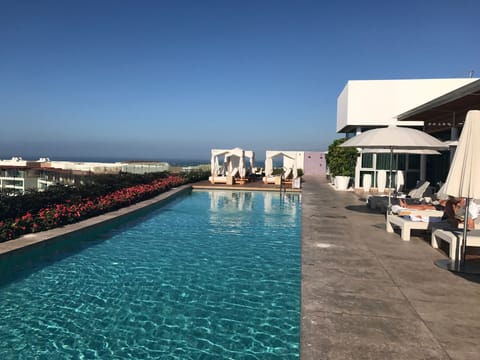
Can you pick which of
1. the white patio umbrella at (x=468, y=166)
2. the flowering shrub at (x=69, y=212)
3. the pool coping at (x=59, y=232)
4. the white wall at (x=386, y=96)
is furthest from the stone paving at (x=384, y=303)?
the white wall at (x=386, y=96)

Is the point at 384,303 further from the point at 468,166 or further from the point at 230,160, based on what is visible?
the point at 230,160

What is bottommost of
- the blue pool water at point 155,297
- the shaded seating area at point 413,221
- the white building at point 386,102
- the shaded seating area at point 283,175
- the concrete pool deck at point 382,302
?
the blue pool water at point 155,297

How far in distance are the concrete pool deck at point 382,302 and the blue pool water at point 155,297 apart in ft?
2.21

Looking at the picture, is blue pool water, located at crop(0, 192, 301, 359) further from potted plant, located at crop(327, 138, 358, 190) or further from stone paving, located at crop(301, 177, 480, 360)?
potted plant, located at crop(327, 138, 358, 190)

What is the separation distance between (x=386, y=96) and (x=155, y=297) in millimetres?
15306

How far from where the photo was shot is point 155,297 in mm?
5113

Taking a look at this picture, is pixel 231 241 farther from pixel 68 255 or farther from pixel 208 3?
pixel 208 3

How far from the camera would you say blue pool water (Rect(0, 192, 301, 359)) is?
152 inches

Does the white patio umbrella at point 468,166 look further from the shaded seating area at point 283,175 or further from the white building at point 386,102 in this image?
the shaded seating area at point 283,175

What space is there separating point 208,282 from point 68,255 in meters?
3.17

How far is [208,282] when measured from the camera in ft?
18.6

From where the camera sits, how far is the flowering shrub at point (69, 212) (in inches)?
288

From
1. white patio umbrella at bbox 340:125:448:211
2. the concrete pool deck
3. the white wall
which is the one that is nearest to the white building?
the white wall

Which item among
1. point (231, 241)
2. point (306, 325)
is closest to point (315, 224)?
point (231, 241)
